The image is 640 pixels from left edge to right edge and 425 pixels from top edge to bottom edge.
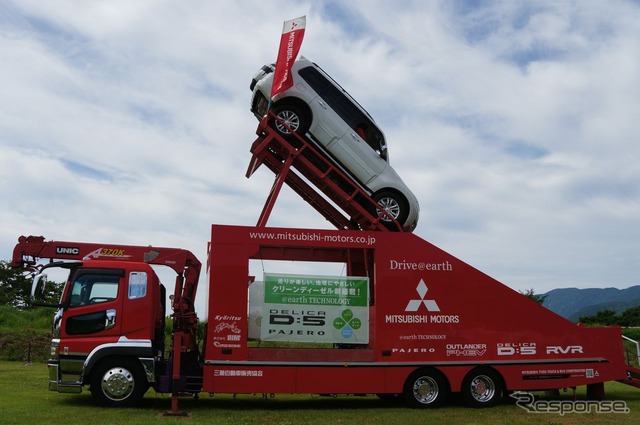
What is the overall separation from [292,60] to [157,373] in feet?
20.3

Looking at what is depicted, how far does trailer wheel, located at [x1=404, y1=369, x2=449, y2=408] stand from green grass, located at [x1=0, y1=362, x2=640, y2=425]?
8.2 inches

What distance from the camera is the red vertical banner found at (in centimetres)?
1135

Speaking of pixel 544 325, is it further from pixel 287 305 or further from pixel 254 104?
pixel 254 104

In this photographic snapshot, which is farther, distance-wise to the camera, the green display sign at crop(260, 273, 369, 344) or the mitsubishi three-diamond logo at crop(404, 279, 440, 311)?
the mitsubishi three-diamond logo at crop(404, 279, 440, 311)

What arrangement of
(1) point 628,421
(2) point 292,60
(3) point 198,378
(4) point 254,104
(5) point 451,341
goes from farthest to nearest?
(4) point 254,104, (2) point 292,60, (5) point 451,341, (3) point 198,378, (1) point 628,421

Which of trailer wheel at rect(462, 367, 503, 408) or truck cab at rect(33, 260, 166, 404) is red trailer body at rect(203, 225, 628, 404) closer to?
trailer wheel at rect(462, 367, 503, 408)

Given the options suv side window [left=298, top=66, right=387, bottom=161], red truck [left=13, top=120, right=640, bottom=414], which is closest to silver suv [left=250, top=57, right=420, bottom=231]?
suv side window [left=298, top=66, right=387, bottom=161]

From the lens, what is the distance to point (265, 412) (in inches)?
392

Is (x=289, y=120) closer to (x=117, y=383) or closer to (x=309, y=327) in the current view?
(x=309, y=327)

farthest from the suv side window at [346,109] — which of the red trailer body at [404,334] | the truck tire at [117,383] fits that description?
the truck tire at [117,383]

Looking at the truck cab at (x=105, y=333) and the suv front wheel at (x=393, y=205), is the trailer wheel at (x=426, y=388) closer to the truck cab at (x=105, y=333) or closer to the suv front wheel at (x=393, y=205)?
the suv front wheel at (x=393, y=205)

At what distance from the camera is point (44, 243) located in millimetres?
10344

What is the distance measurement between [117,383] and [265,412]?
2489 millimetres

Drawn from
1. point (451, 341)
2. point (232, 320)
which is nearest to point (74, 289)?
point (232, 320)
